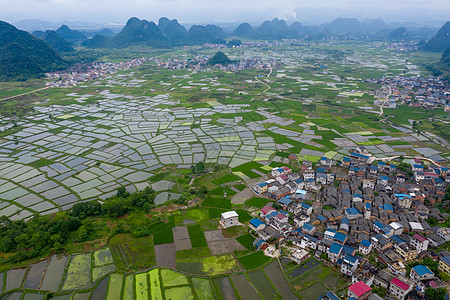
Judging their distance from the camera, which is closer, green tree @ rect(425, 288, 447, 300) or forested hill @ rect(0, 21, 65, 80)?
green tree @ rect(425, 288, 447, 300)

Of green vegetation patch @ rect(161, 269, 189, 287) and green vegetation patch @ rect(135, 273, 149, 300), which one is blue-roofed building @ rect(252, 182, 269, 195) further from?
green vegetation patch @ rect(135, 273, 149, 300)

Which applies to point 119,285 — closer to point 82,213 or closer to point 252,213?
point 82,213

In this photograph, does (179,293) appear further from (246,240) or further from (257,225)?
(257,225)

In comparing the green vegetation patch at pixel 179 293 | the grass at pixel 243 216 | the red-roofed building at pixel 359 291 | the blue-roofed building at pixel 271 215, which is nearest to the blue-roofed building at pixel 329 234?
the blue-roofed building at pixel 271 215

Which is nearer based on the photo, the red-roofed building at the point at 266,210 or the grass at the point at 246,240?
the grass at the point at 246,240

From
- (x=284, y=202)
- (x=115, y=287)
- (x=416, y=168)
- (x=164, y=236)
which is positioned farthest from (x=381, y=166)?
(x=115, y=287)

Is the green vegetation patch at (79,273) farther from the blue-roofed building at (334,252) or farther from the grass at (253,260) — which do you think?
the blue-roofed building at (334,252)

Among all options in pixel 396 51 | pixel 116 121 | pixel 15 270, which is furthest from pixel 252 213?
pixel 396 51

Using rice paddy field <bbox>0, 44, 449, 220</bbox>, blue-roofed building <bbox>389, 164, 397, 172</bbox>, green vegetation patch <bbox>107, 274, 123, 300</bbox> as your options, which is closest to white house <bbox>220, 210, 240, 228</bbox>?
rice paddy field <bbox>0, 44, 449, 220</bbox>
